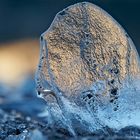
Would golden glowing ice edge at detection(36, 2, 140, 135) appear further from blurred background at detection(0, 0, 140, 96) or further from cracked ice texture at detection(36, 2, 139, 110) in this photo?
blurred background at detection(0, 0, 140, 96)

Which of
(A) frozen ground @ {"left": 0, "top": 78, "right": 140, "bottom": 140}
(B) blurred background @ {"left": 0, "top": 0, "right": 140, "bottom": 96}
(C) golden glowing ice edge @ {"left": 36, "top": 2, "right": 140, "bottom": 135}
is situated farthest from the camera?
(B) blurred background @ {"left": 0, "top": 0, "right": 140, "bottom": 96}

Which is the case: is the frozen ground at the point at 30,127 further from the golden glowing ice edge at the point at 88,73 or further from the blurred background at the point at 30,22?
the blurred background at the point at 30,22

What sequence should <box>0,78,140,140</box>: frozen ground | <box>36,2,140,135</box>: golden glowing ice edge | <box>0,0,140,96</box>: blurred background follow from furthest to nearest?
<box>0,0,140,96</box>: blurred background < <box>36,2,140,135</box>: golden glowing ice edge < <box>0,78,140,140</box>: frozen ground

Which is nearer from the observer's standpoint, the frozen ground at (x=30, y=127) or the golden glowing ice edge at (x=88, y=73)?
the frozen ground at (x=30, y=127)

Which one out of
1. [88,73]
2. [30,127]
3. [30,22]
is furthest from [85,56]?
[30,22]

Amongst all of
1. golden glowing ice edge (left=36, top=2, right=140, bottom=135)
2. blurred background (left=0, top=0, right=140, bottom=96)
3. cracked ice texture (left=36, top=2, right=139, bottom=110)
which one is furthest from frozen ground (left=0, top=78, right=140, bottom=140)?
blurred background (left=0, top=0, right=140, bottom=96)

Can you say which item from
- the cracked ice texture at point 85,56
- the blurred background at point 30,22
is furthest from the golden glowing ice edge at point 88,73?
the blurred background at point 30,22

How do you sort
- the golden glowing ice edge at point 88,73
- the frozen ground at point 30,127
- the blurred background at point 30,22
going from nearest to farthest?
the frozen ground at point 30,127 < the golden glowing ice edge at point 88,73 < the blurred background at point 30,22
